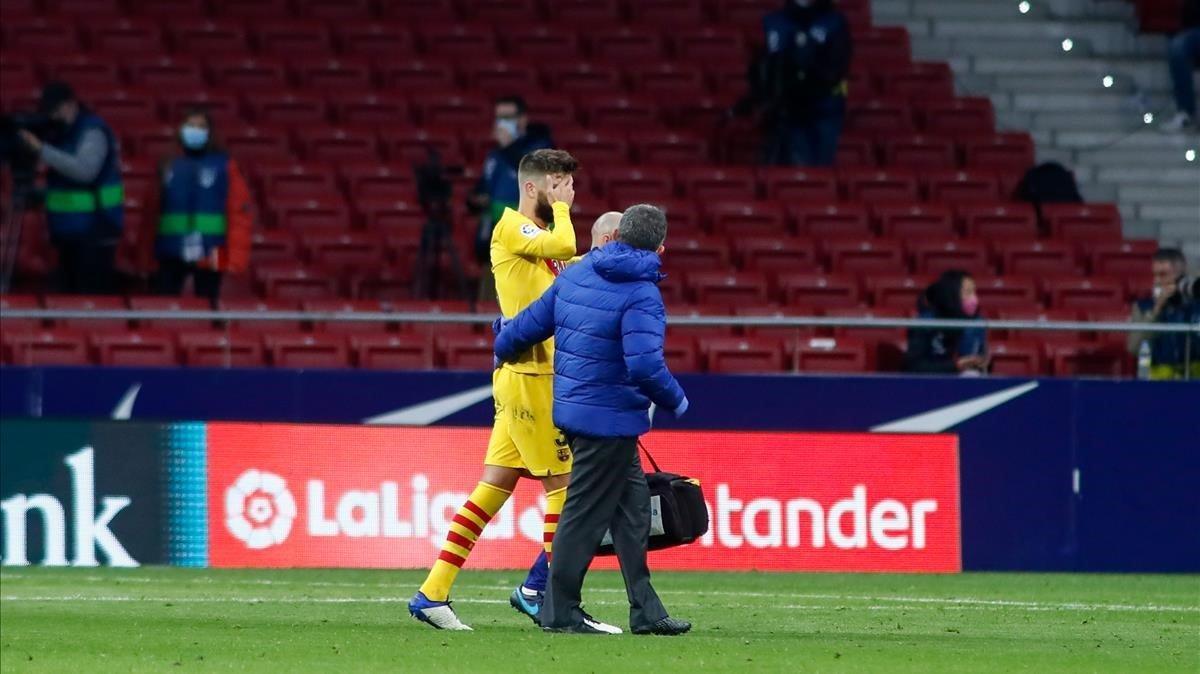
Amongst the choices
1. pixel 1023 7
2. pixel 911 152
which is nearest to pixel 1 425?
pixel 911 152

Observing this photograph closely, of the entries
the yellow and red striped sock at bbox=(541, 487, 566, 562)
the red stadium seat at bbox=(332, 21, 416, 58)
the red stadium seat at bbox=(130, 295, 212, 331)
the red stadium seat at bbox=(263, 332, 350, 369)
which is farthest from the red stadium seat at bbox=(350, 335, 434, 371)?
the yellow and red striped sock at bbox=(541, 487, 566, 562)

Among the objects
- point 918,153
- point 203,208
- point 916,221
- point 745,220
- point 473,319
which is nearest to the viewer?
point 473,319

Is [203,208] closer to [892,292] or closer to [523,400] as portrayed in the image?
[892,292]

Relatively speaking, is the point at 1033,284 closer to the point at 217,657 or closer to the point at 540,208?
the point at 540,208

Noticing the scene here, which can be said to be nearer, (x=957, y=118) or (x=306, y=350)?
(x=306, y=350)

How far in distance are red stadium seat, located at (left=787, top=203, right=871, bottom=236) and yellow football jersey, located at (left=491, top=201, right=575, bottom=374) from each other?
8.68 metres

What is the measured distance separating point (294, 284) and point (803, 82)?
5.11m

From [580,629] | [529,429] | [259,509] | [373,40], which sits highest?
[373,40]

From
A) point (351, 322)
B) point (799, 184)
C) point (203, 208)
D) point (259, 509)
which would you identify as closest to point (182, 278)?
point (203, 208)

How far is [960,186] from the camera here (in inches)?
792

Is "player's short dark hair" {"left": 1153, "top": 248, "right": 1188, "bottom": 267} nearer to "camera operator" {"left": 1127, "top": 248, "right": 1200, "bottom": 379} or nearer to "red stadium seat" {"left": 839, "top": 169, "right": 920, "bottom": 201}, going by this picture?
"camera operator" {"left": 1127, "top": 248, "right": 1200, "bottom": 379}

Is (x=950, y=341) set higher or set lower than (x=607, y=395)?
higher

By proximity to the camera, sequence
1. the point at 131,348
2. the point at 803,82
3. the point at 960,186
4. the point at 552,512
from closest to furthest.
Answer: the point at 552,512 < the point at 131,348 < the point at 803,82 < the point at 960,186

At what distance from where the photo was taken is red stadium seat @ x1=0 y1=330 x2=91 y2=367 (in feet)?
51.3
